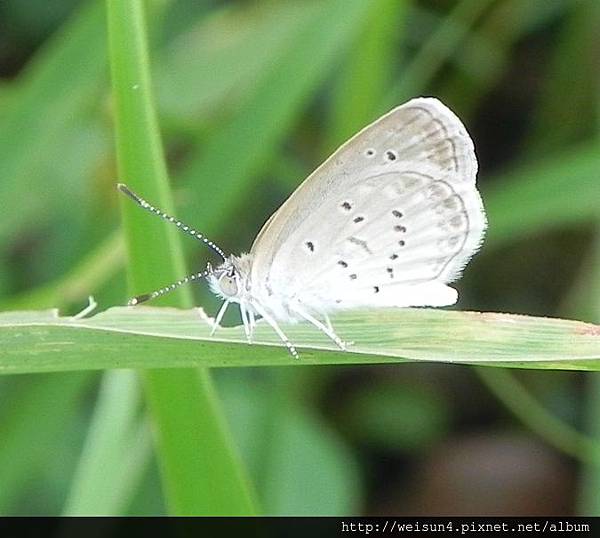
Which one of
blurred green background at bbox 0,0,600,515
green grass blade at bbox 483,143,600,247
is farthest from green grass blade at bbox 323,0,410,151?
green grass blade at bbox 483,143,600,247

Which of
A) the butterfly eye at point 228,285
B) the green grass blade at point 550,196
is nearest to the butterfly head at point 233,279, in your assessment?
the butterfly eye at point 228,285

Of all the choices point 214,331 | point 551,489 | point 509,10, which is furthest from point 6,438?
point 509,10

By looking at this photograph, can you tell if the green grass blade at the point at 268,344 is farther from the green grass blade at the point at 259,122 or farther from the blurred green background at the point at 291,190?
the green grass blade at the point at 259,122

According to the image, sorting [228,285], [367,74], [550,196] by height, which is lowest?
[550,196]

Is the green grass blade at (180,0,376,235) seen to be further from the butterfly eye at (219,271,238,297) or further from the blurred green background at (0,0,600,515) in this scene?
the butterfly eye at (219,271,238,297)

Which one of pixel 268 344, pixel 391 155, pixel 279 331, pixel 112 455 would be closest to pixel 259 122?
pixel 391 155

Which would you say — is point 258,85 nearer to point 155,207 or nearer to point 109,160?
point 109,160

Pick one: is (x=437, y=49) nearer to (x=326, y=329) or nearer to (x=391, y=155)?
(x=391, y=155)
